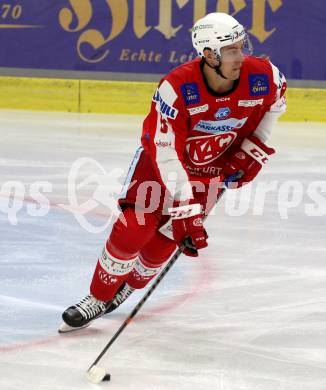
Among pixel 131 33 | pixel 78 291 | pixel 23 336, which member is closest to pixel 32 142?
pixel 131 33

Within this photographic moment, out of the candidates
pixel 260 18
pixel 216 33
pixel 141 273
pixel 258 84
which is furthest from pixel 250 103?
pixel 260 18

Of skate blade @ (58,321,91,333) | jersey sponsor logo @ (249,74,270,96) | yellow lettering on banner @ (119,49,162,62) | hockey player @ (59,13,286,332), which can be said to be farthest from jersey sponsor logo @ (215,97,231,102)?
yellow lettering on banner @ (119,49,162,62)

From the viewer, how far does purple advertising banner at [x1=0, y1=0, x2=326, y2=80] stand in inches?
366

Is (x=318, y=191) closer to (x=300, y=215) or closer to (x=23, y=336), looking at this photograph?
(x=300, y=215)

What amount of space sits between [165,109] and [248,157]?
49cm

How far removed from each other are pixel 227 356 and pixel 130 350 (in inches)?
12.8

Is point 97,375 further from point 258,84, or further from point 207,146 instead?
point 258,84

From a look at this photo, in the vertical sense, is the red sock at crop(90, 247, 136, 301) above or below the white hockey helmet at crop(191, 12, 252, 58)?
below

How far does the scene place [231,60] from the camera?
348cm

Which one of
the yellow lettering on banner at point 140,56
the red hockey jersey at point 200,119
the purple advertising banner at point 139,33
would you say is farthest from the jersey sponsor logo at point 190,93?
the yellow lettering on banner at point 140,56

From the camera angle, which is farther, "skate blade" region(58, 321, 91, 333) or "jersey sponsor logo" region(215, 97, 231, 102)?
"skate blade" region(58, 321, 91, 333)

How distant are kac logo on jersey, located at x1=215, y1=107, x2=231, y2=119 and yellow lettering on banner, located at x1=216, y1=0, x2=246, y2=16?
583cm

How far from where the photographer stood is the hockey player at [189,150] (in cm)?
348

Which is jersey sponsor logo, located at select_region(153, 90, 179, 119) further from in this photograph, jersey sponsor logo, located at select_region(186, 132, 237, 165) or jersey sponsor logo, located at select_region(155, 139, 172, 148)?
jersey sponsor logo, located at select_region(186, 132, 237, 165)
